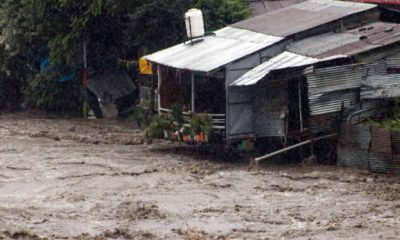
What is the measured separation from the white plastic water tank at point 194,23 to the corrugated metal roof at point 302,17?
1.07 m

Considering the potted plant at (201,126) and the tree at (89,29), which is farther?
the tree at (89,29)

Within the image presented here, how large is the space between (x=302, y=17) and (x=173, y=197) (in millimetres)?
6247

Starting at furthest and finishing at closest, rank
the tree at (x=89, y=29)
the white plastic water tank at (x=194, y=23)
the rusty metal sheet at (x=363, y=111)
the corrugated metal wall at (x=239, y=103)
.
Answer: the tree at (x=89, y=29) → the white plastic water tank at (x=194, y=23) → the corrugated metal wall at (x=239, y=103) → the rusty metal sheet at (x=363, y=111)

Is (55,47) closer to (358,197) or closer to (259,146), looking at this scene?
(259,146)

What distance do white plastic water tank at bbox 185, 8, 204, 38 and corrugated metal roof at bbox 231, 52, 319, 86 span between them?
236cm

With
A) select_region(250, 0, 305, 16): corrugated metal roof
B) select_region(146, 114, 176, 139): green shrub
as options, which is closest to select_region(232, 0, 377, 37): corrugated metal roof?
select_region(146, 114, 176, 139): green shrub

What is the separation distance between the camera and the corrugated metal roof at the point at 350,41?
57.0ft

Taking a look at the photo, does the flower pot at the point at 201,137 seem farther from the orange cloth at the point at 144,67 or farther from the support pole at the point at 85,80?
the support pole at the point at 85,80

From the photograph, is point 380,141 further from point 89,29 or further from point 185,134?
point 89,29

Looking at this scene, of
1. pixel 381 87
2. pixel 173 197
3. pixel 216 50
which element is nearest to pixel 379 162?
pixel 381 87

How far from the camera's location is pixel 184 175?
56.1 ft

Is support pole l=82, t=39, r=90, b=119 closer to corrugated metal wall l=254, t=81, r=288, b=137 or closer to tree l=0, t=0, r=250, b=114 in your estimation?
tree l=0, t=0, r=250, b=114

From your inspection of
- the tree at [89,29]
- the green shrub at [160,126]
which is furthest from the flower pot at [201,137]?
the tree at [89,29]

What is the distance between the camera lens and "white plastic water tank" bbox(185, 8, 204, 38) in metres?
19.5
